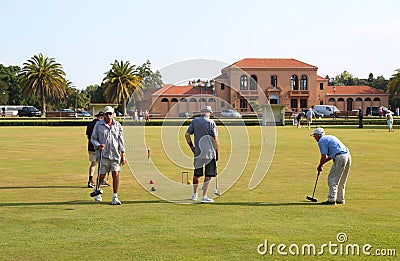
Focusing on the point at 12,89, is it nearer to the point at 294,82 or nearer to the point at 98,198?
the point at 294,82

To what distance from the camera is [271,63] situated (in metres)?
109

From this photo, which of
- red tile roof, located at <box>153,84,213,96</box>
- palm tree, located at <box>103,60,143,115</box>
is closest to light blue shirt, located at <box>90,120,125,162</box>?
red tile roof, located at <box>153,84,213,96</box>

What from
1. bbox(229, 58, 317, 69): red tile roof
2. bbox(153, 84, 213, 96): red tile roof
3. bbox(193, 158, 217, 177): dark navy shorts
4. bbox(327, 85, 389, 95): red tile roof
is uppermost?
bbox(229, 58, 317, 69): red tile roof

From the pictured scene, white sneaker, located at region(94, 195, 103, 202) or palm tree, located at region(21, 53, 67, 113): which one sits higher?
palm tree, located at region(21, 53, 67, 113)

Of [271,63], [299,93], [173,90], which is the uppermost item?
[271,63]

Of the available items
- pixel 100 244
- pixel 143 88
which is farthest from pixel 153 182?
pixel 143 88

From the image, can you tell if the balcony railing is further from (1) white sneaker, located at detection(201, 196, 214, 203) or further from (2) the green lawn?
(1) white sneaker, located at detection(201, 196, 214, 203)

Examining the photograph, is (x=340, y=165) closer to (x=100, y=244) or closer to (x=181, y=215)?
(x=181, y=215)

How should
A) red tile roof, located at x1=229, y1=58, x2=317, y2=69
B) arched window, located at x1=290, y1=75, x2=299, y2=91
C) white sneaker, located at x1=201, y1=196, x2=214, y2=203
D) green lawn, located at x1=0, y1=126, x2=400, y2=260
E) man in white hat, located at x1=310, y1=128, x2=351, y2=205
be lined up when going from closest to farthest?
green lawn, located at x1=0, y1=126, x2=400, y2=260 < man in white hat, located at x1=310, y1=128, x2=351, y2=205 < white sneaker, located at x1=201, y1=196, x2=214, y2=203 < red tile roof, located at x1=229, y1=58, x2=317, y2=69 < arched window, located at x1=290, y1=75, x2=299, y2=91

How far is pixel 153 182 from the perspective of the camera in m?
14.2

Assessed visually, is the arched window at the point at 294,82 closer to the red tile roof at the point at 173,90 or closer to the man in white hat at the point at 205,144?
the red tile roof at the point at 173,90

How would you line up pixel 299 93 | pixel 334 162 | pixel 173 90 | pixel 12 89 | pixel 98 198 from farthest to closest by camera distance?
pixel 12 89
pixel 299 93
pixel 173 90
pixel 98 198
pixel 334 162

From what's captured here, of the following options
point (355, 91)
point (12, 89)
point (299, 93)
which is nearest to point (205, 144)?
point (299, 93)

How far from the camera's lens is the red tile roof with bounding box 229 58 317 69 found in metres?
108
